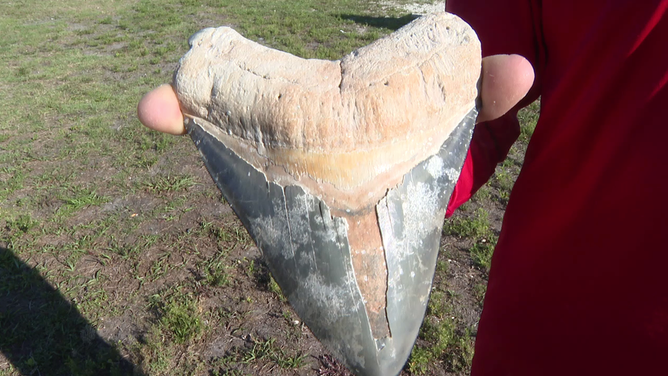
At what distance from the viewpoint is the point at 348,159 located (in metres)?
1.11

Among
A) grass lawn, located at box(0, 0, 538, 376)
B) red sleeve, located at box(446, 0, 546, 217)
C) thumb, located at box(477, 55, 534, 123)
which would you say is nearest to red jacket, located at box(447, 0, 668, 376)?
red sleeve, located at box(446, 0, 546, 217)

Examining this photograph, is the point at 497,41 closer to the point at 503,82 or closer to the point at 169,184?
the point at 503,82

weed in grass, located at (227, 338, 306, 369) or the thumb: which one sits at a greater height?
the thumb

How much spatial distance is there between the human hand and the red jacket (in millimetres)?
170

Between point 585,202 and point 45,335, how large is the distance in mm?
2751

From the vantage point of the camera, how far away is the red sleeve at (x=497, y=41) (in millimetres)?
1338

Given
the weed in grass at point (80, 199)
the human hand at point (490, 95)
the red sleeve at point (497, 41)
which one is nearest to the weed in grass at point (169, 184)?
the weed in grass at point (80, 199)

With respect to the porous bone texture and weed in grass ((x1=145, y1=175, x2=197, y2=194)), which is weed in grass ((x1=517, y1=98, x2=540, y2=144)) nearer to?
weed in grass ((x1=145, y1=175, x2=197, y2=194))

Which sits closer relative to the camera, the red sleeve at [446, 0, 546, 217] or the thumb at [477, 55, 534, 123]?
the thumb at [477, 55, 534, 123]

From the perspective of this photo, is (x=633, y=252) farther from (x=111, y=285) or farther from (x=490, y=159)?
(x=111, y=285)

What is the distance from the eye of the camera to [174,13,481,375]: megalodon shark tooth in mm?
1104

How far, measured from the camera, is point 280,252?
1.18 m

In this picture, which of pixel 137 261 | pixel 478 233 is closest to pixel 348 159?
pixel 478 233

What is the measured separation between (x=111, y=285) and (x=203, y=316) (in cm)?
68
